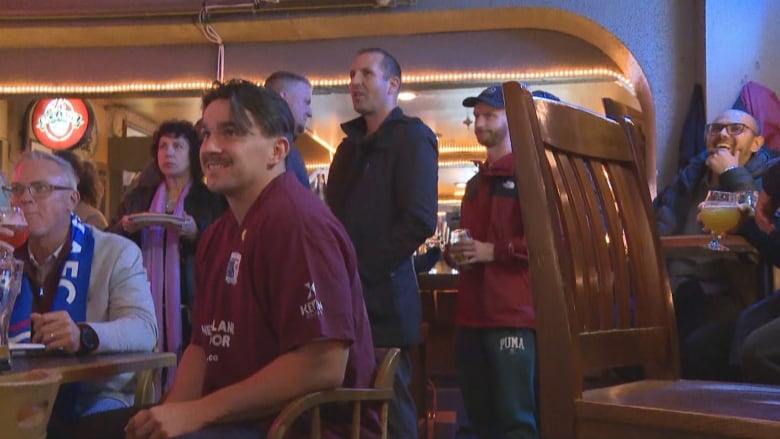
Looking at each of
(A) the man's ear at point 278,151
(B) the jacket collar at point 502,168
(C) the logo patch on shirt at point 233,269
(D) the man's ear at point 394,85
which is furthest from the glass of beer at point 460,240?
(C) the logo patch on shirt at point 233,269

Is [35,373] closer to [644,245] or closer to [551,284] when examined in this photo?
[551,284]

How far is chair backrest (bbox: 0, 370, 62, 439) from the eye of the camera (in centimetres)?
125

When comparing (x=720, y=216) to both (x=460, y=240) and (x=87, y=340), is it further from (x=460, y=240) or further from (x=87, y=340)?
(x=87, y=340)

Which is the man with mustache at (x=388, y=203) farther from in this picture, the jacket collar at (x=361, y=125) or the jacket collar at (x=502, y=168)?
the jacket collar at (x=502, y=168)

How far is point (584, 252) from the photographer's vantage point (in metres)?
1.48

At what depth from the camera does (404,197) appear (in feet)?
9.38

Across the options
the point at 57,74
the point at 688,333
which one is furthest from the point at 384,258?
the point at 57,74

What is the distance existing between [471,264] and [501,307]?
6.9 inches

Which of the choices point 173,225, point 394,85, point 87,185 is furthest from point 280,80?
point 87,185

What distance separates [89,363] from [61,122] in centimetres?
641

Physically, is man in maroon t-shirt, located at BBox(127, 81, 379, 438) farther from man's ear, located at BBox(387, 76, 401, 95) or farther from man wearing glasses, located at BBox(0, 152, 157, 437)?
man's ear, located at BBox(387, 76, 401, 95)

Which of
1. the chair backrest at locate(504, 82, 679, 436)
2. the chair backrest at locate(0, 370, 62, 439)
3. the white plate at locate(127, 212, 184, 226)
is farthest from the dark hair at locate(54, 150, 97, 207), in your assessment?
the chair backrest at locate(504, 82, 679, 436)

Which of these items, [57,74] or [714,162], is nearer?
[714,162]

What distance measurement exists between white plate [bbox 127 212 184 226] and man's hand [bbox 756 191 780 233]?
2.00 m
